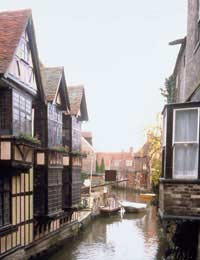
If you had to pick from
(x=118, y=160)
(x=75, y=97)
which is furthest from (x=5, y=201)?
(x=118, y=160)

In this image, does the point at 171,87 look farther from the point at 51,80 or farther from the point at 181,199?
the point at 181,199

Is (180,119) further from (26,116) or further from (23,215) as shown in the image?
(23,215)

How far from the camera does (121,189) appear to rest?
66.9 metres

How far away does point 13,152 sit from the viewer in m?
12.3

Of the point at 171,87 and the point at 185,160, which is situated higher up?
the point at 171,87

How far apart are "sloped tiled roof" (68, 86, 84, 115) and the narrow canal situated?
9.23 metres

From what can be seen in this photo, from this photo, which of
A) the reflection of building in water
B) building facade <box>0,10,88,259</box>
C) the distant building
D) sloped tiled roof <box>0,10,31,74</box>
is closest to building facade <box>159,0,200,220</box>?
building facade <box>0,10,88,259</box>

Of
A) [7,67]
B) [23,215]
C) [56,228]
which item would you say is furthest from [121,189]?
[7,67]

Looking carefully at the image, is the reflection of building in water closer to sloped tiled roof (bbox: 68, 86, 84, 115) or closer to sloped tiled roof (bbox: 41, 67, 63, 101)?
sloped tiled roof (bbox: 68, 86, 84, 115)

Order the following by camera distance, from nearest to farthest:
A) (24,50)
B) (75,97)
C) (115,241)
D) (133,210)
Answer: (24,50), (115,241), (75,97), (133,210)

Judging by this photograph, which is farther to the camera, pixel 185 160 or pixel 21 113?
pixel 21 113

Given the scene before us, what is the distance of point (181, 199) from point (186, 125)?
1933 millimetres

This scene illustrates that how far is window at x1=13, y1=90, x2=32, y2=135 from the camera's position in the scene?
13.6 meters

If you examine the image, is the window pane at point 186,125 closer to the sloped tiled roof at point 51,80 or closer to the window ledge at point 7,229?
the window ledge at point 7,229
